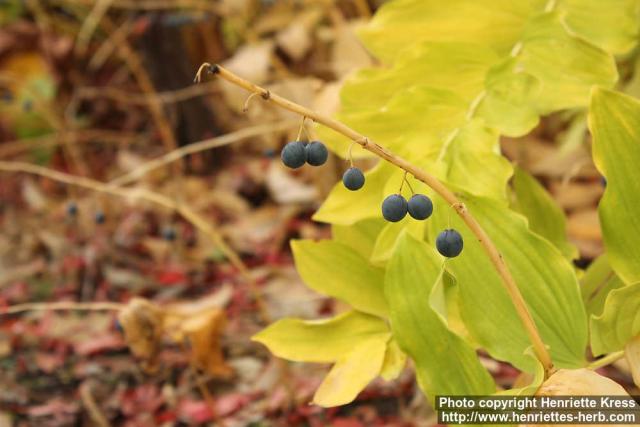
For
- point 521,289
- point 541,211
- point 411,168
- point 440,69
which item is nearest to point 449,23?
point 440,69

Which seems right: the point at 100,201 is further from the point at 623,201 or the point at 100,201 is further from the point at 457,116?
the point at 623,201

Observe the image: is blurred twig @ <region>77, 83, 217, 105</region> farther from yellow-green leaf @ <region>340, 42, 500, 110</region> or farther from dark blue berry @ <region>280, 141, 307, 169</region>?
dark blue berry @ <region>280, 141, 307, 169</region>

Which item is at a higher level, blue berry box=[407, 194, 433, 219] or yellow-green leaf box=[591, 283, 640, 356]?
blue berry box=[407, 194, 433, 219]

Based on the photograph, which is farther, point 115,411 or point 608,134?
point 115,411

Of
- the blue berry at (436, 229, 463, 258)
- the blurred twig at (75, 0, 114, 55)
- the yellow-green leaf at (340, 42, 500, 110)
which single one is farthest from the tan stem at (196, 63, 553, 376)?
the blurred twig at (75, 0, 114, 55)

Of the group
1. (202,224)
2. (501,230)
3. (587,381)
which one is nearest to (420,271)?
(501,230)

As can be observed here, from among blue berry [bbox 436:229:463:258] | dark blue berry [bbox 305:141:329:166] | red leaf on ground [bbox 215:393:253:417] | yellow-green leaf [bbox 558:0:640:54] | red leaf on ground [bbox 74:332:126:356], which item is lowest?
red leaf on ground [bbox 215:393:253:417]

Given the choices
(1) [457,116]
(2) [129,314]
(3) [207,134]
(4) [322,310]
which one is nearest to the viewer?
(1) [457,116]
